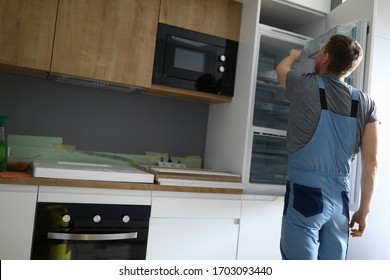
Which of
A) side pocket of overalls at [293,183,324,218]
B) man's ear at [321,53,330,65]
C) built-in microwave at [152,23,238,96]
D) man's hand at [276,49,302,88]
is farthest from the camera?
built-in microwave at [152,23,238,96]

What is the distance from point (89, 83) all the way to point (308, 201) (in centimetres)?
140

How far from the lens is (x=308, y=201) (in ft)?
4.34

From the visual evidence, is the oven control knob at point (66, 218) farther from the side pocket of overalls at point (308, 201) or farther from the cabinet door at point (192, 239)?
the side pocket of overalls at point (308, 201)

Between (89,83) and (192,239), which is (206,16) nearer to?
(89,83)

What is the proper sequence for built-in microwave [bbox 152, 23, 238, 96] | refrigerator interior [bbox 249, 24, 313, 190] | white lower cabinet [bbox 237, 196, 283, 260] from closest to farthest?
white lower cabinet [bbox 237, 196, 283, 260], built-in microwave [bbox 152, 23, 238, 96], refrigerator interior [bbox 249, 24, 313, 190]

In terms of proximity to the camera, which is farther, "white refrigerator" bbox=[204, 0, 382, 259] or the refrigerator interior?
the refrigerator interior

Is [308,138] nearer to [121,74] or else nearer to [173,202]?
[173,202]

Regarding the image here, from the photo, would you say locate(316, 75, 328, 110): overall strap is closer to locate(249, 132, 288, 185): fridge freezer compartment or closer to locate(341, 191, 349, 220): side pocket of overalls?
locate(341, 191, 349, 220): side pocket of overalls

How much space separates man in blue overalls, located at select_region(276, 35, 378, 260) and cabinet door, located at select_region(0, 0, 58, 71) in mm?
1306

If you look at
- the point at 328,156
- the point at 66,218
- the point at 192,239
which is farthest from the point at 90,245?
the point at 328,156

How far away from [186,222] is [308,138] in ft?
2.53

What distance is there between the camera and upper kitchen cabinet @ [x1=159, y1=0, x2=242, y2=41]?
6.43 feet

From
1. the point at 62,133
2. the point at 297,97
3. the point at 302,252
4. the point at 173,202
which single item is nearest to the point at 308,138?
→ the point at 297,97

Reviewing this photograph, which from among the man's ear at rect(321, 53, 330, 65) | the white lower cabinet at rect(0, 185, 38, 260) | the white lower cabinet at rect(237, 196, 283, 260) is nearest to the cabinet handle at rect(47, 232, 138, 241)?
the white lower cabinet at rect(0, 185, 38, 260)
